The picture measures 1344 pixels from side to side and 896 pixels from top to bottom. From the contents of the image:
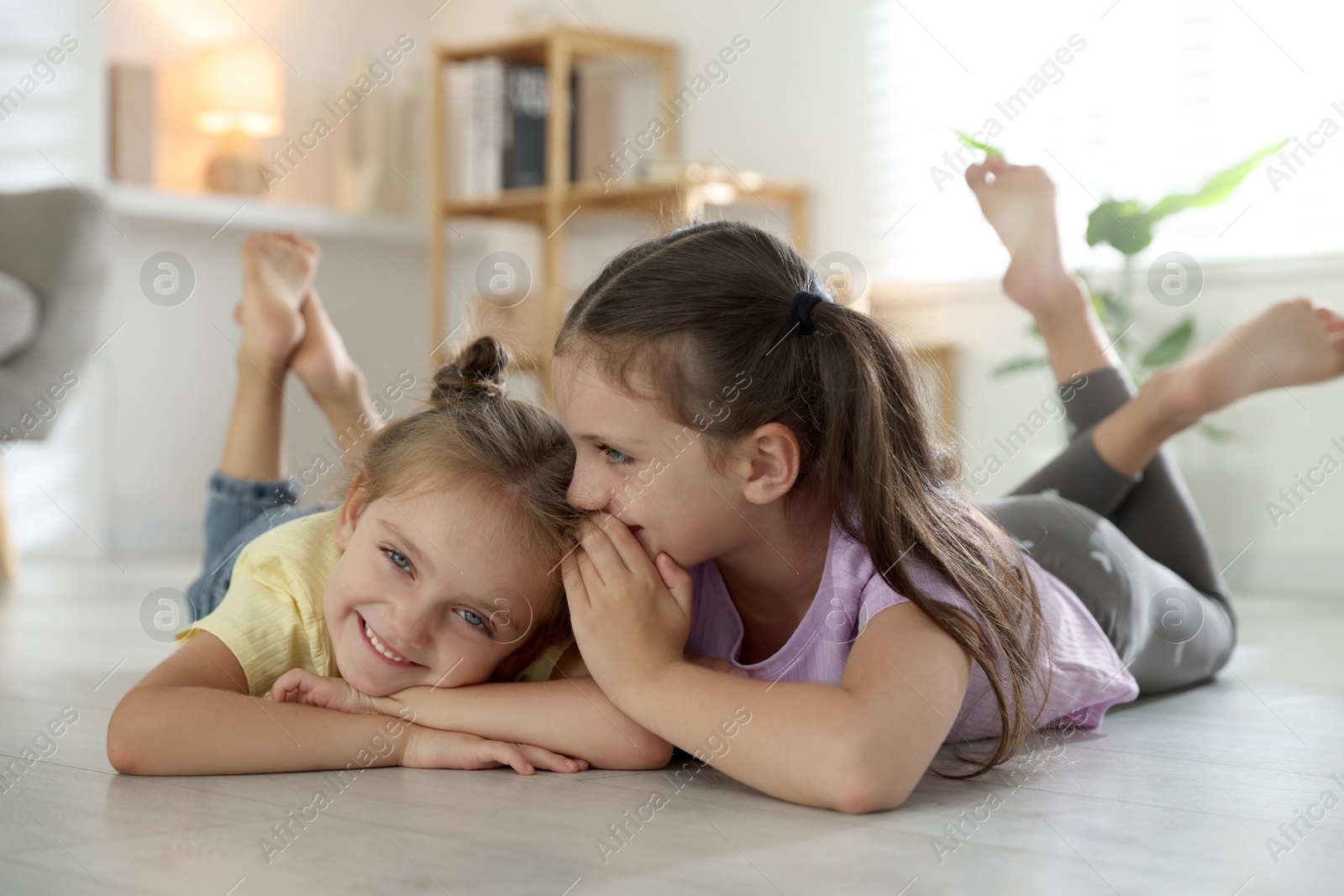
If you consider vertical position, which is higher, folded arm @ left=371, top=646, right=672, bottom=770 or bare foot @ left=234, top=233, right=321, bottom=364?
bare foot @ left=234, top=233, right=321, bottom=364

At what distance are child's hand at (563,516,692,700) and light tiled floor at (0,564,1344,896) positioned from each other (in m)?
0.08

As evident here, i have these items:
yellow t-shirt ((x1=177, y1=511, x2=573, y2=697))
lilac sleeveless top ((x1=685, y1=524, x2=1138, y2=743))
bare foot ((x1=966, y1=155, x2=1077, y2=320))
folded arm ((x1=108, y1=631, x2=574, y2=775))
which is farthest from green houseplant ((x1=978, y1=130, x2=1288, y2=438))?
folded arm ((x1=108, y1=631, x2=574, y2=775))

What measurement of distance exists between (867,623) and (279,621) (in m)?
0.46

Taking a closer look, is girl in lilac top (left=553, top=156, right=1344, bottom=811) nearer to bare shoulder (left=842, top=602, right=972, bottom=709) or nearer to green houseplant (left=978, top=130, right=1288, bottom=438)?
bare shoulder (left=842, top=602, right=972, bottom=709)

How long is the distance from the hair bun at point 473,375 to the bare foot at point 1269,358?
722 mm

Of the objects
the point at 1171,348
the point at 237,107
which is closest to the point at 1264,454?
the point at 1171,348

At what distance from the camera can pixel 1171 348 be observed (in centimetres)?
243

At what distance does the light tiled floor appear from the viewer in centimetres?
68

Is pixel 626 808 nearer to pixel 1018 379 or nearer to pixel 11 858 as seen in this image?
pixel 11 858

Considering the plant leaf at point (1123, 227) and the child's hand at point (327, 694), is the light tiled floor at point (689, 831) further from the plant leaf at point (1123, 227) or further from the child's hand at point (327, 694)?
the plant leaf at point (1123, 227)

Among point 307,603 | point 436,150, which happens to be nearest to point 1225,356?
point 307,603

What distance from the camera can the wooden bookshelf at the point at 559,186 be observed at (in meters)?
2.91

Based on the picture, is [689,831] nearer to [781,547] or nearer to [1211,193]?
[781,547]

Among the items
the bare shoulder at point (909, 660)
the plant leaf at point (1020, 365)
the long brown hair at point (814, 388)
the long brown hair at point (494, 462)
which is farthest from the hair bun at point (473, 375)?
the plant leaf at point (1020, 365)
